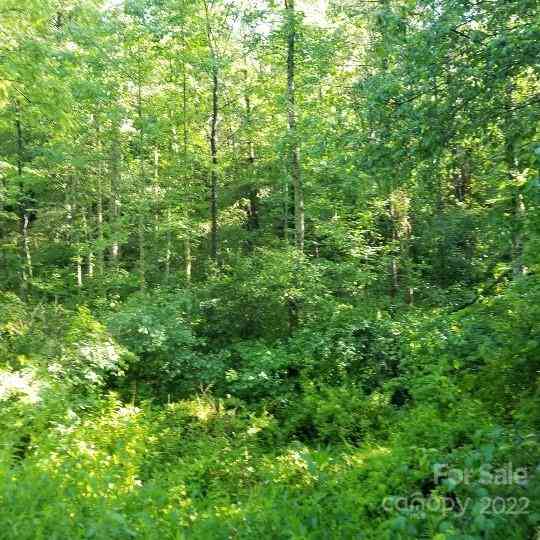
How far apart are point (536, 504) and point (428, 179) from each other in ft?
11.1

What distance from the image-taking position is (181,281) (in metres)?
16.5

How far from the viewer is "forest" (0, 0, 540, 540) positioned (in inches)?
186

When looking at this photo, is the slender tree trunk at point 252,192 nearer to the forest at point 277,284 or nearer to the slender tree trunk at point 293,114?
the forest at point 277,284

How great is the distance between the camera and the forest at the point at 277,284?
4719 millimetres

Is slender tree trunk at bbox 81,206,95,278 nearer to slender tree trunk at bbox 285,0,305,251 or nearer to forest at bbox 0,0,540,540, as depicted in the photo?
forest at bbox 0,0,540,540

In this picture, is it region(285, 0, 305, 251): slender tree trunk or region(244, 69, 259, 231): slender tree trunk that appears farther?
region(244, 69, 259, 231): slender tree trunk

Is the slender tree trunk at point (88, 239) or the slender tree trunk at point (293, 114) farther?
the slender tree trunk at point (88, 239)

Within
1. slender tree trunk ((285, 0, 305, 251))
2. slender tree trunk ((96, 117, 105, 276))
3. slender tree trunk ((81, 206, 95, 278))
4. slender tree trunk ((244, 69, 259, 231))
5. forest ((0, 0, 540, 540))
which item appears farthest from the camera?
slender tree trunk ((244, 69, 259, 231))

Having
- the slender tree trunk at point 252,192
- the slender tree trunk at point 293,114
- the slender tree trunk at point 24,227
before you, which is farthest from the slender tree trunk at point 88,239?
the slender tree trunk at point 293,114

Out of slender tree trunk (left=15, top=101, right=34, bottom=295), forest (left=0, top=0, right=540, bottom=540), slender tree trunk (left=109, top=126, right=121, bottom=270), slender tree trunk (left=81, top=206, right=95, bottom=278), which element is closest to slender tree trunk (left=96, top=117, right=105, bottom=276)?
forest (left=0, top=0, right=540, bottom=540)

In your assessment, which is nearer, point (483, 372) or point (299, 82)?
point (483, 372)

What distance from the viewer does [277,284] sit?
37.8ft

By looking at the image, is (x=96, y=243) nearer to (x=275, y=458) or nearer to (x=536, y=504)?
(x=275, y=458)

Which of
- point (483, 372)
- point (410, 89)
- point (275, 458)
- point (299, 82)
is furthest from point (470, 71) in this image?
point (299, 82)
